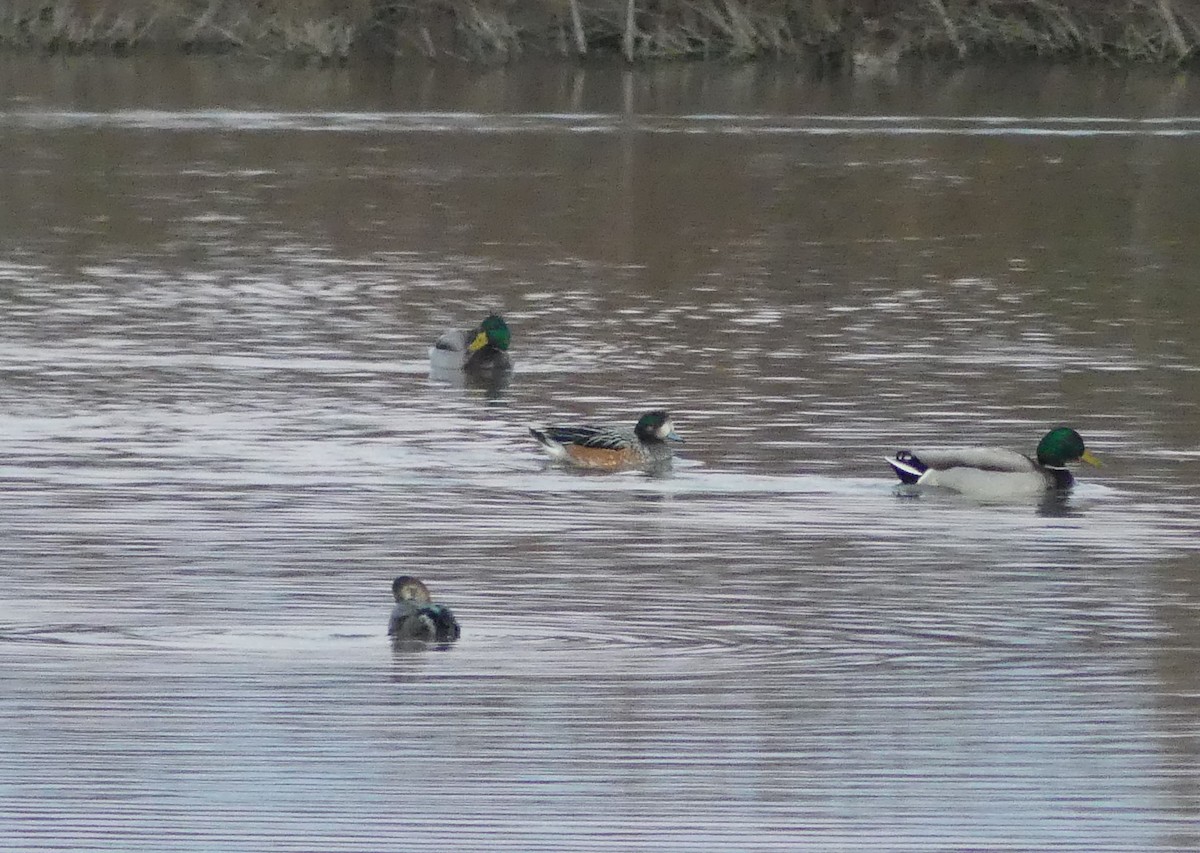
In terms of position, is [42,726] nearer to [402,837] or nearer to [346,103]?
[402,837]

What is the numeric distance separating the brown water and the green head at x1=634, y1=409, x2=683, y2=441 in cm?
22

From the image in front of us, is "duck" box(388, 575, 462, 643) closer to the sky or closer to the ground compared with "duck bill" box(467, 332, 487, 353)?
closer to the sky

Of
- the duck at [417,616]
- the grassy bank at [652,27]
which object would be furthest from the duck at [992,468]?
the grassy bank at [652,27]

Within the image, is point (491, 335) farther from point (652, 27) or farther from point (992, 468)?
point (652, 27)

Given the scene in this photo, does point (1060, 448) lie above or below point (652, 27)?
below

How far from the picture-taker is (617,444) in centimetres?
1215

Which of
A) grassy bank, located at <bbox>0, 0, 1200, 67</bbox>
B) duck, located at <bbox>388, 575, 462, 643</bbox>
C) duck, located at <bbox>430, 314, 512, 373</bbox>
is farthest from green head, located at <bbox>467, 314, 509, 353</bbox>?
grassy bank, located at <bbox>0, 0, 1200, 67</bbox>

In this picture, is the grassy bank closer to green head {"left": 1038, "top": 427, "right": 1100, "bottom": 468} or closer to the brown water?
the brown water

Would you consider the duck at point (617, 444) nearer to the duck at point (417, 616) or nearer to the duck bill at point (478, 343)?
the duck bill at point (478, 343)

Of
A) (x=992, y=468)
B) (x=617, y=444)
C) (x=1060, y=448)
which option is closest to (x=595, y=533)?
(x=617, y=444)

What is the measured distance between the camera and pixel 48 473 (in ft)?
39.0

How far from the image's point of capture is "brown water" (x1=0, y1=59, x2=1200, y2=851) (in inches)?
287

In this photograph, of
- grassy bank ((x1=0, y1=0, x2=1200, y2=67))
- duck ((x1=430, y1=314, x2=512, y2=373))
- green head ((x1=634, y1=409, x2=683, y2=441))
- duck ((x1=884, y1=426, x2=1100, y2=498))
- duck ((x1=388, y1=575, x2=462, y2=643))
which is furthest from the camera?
grassy bank ((x1=0, y1=0, x2=1200, y2=67))

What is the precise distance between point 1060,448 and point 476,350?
408 cm
